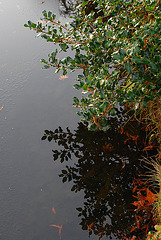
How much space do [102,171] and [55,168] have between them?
48cm

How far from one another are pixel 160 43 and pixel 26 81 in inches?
85.6

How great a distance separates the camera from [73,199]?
2.31 meters

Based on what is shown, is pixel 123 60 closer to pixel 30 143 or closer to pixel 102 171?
pixel 102 171

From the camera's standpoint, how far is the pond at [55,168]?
7.11 feet

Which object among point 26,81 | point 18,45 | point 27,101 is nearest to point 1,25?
point 18,45

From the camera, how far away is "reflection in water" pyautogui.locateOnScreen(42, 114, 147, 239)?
2.18 m

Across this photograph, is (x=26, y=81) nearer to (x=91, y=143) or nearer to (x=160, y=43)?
(x=91, y=143)

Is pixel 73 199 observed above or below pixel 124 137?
below

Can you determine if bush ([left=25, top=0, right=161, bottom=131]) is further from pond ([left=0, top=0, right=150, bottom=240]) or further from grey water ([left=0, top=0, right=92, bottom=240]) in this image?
grey water ([left=0, top=0, right=92, bottom=240])

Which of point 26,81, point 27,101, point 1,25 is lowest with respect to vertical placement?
point 27,101

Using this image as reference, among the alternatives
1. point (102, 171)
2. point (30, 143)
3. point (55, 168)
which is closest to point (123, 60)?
point (102, 171)

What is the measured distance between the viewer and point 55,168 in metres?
2.53

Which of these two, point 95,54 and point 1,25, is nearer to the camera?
point 95,54

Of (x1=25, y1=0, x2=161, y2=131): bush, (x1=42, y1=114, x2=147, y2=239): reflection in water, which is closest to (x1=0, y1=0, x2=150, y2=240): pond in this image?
(x1=42, y1=114, x2=147, y2=239): reflection in water
